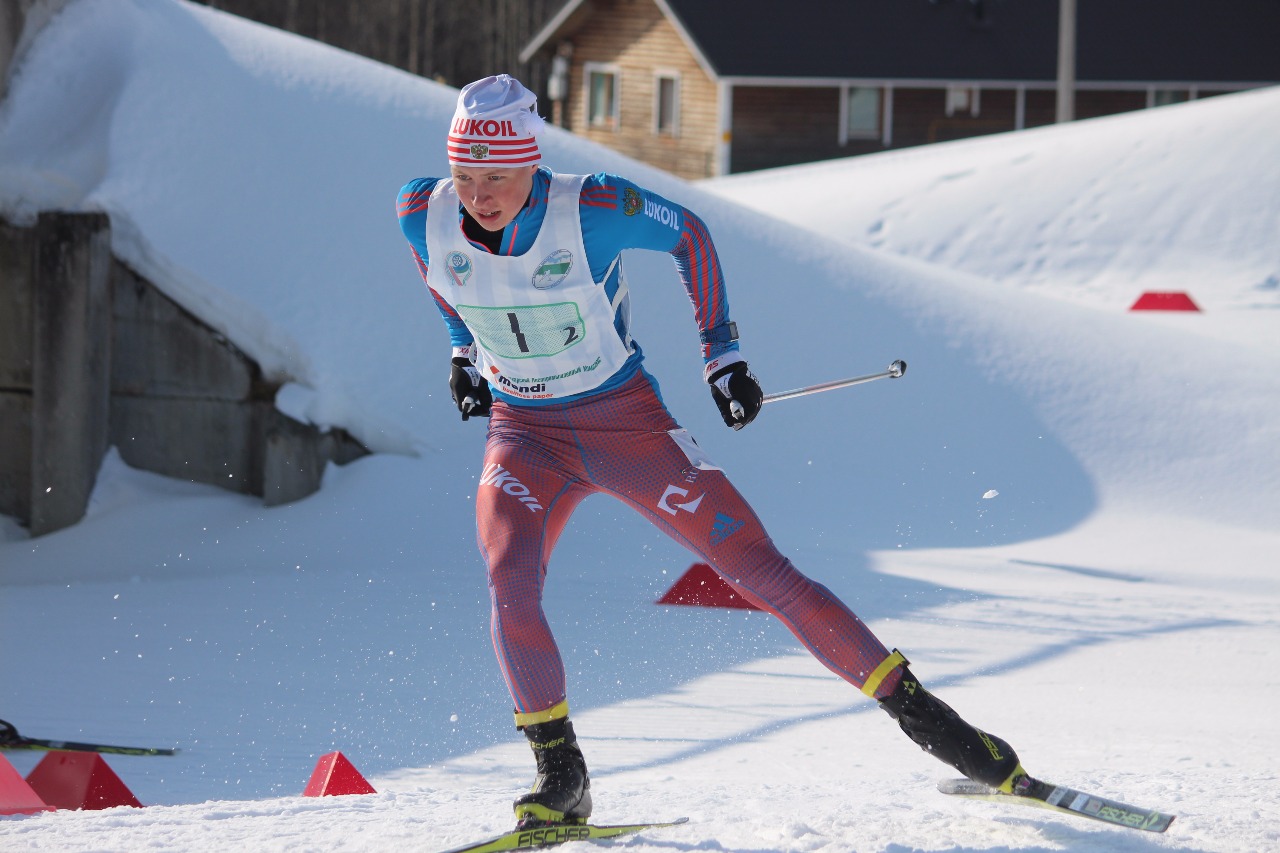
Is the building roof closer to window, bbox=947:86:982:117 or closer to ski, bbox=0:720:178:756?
window, bbox=947:86:982:117

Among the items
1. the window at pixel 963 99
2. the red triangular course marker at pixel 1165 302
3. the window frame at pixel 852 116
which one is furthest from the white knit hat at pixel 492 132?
the window at pixel 963 99

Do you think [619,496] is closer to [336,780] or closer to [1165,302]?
[336,780]

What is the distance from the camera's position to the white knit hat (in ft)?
10.7

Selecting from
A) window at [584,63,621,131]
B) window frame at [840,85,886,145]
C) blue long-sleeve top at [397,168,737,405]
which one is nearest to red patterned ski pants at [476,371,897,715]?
blue long-sleeve top at [397,168,737,405]

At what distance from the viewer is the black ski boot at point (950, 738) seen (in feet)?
10.5

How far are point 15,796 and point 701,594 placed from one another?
3393mm

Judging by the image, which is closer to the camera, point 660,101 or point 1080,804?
point 1080,804

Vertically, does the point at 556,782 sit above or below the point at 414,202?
below

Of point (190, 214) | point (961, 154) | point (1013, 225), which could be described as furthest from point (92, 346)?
point (961, 154)

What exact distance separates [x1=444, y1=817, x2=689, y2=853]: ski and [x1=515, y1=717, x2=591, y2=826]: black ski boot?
16 millimetres

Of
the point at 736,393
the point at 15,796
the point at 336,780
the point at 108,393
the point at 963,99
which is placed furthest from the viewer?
the point at 963,99

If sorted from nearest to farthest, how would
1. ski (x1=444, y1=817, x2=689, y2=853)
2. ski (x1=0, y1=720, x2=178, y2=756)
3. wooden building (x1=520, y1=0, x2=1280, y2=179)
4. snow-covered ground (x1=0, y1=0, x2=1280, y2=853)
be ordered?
ski (x1=444, y1=817, x2=689, y2=853) < snow-covered ground (x1=0, y1=0, x2=1280, y2=853) < ski (x1=0, y1=720, x2=178, y2=756) < wooden building (x1=520, y1=0, x2=1280, y2=179)

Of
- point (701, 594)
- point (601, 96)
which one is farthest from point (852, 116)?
point (701, 594)

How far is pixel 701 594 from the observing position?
21.5 ft
